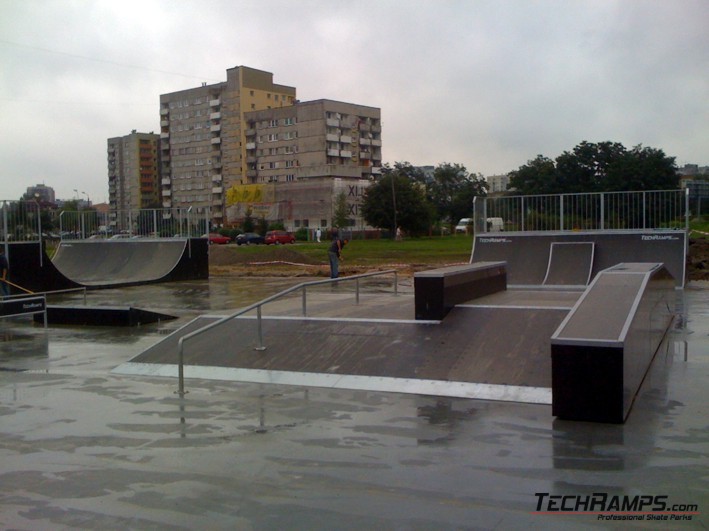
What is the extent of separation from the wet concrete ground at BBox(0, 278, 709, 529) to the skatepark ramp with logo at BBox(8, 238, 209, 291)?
63.9 ft

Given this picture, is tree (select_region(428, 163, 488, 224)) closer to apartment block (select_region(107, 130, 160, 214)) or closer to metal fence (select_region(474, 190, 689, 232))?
apartment block (select_region(107, 130, 160, 214))

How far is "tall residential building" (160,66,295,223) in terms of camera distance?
113 meters

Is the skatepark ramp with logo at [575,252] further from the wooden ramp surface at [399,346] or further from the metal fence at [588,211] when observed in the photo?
the wooden ramp surface at [399,346]

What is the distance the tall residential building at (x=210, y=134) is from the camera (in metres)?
113

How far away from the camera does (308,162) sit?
344ft

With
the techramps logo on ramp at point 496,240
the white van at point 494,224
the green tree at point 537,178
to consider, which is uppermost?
the green tree at point 537,178

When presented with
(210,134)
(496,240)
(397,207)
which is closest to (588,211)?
(496,240)

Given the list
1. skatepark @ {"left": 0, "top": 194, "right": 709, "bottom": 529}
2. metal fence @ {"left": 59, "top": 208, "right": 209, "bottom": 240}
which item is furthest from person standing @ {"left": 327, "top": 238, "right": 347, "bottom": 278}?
metal fence @ {"left": 59, "top": 208, "right": 209, "bottom": 240}

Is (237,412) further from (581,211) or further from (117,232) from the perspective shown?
(117,232)

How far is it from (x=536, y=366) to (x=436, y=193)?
107 meters

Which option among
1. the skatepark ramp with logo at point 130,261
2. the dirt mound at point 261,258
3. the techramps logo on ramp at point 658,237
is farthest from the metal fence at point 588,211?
the dirt mound at point 261,258

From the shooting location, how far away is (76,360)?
1167 centimetres

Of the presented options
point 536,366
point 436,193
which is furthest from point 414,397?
point 436,193

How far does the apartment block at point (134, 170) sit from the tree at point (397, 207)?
237ft
